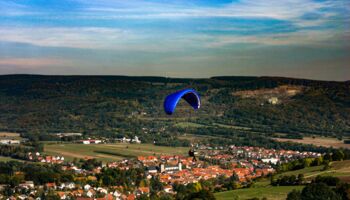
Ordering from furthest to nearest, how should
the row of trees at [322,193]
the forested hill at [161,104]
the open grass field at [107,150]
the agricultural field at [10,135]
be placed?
the forested hill at [161,104] < the agricultural field at [10,135] < the open grass field at [107,150] < the row of trees at [322,193]

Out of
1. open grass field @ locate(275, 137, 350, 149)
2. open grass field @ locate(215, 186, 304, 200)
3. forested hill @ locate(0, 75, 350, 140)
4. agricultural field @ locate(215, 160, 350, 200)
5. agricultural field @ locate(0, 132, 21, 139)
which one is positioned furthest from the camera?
forested hill @ locate(0, 75, 350, 140)

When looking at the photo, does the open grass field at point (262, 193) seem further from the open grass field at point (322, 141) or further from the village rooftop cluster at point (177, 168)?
the open grass field at point (322, 141)

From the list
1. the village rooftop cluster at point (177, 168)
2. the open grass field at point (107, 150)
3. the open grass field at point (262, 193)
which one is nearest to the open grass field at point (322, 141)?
the village rooftop cluster at point (177, 168)

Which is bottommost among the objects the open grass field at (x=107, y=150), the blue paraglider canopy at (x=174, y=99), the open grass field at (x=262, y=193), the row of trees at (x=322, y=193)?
the open grass field at (x=107, y=150)

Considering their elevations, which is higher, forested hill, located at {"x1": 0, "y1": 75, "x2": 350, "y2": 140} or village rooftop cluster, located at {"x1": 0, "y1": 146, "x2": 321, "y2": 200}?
forested hill, located at {"x1": 0, "y1": 75, "x2": 350, "y2": 140}

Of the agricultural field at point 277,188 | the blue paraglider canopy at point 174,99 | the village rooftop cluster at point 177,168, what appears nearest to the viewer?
the blue paraglider canopy at point 174,99

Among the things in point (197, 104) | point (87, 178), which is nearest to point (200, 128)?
point (87, 178)

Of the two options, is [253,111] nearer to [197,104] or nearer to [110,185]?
[110,185]

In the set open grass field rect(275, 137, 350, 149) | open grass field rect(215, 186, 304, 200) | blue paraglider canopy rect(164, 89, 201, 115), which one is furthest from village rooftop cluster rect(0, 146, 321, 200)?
blue paraglider canopy rect(164, 89, 201, 115)

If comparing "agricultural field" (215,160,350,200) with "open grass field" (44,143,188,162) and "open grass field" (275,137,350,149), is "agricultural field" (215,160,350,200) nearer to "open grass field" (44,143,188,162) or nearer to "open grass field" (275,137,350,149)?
"open grass field" (44,143,188,162)
